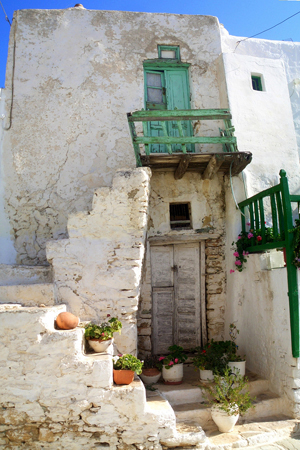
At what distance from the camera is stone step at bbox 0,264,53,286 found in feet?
17.6

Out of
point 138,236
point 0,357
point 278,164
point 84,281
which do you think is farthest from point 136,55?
point 0,357

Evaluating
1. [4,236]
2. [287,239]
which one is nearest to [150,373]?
[287,239]

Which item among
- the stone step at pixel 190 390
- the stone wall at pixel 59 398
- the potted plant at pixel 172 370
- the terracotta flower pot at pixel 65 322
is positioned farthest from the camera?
the potted plant at pixel 172 370

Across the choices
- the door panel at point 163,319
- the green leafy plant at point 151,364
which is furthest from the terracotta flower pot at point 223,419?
the door panel at point 163,319

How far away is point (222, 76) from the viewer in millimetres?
6965

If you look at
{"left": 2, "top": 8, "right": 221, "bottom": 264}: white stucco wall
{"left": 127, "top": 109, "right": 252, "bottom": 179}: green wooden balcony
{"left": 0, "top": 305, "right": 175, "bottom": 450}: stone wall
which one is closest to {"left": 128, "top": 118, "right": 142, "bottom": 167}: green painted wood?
{"left": 127, "top": 109, "right": 252, "bottom": 179}: green wooden balcony

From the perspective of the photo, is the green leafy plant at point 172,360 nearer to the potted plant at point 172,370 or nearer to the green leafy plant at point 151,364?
the potted plant at point 172,370

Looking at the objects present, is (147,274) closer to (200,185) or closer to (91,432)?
(200,185)

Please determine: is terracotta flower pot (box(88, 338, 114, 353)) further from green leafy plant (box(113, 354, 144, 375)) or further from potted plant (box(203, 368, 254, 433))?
potted plant (box(203, 368, 254, 433))

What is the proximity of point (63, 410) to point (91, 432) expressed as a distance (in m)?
0.41

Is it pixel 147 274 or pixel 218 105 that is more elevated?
pixel 218 105

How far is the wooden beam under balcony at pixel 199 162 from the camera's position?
5.90 meters

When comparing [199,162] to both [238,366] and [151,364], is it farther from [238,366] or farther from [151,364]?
[151,364]

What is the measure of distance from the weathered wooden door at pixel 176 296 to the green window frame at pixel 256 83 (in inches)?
137
